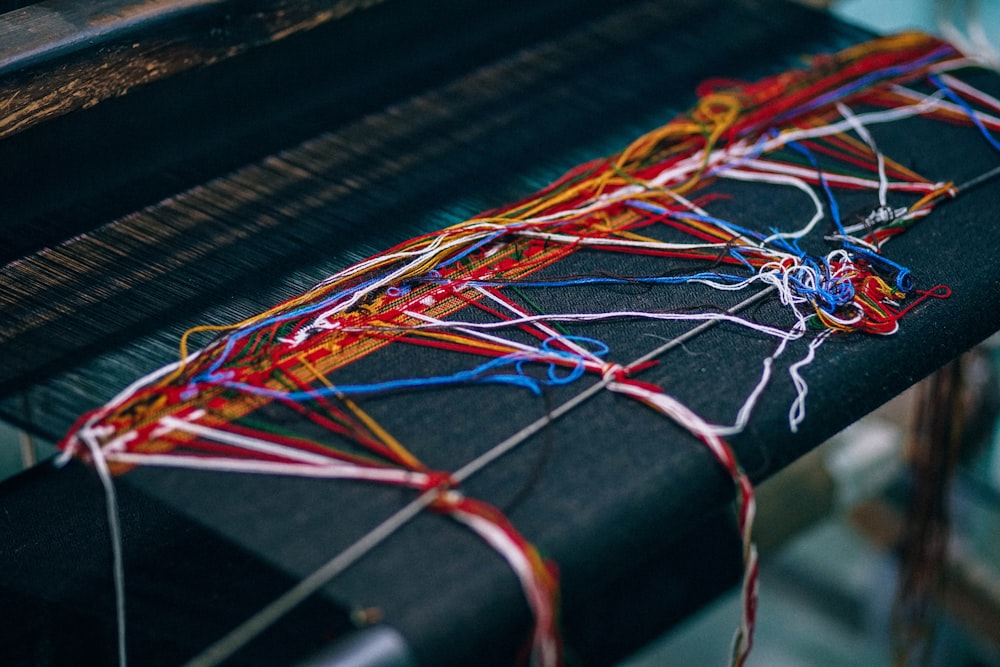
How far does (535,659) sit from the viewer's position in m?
0.72

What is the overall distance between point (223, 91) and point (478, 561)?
754 millimetres

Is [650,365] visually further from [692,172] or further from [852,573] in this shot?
[852,573]

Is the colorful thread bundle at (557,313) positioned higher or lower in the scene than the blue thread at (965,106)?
lower

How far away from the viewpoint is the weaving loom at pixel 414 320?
0.76 metres

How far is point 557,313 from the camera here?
3.13 ft

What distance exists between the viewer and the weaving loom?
76 cm

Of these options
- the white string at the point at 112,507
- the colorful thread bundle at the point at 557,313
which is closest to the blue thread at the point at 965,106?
the colorful thread bundle at the point at 557,313

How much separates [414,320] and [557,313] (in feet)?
0.43

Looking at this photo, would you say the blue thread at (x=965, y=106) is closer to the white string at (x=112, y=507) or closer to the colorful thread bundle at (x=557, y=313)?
the colorful thread bundle at (x=557, y=313)

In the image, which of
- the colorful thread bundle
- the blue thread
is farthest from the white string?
the blue thread

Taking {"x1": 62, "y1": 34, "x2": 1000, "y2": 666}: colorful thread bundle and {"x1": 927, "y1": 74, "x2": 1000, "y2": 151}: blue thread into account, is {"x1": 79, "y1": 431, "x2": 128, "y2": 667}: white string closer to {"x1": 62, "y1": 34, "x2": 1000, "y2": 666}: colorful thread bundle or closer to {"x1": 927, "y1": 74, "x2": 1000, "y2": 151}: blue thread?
{"x1": 62, "y1": 34, "x2": 1000, "y2": 666}: colorful thread bundle

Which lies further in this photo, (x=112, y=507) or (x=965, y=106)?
(x=965, y=106)

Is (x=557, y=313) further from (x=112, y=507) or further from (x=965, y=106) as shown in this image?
(x=965, y=106)

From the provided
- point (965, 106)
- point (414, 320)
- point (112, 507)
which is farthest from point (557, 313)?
point (965, 106)
